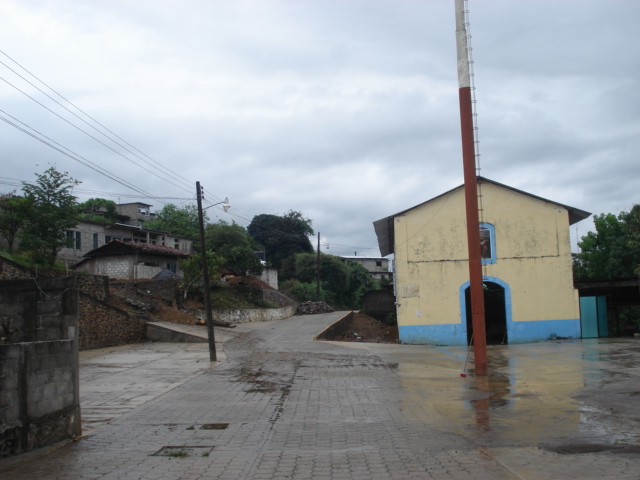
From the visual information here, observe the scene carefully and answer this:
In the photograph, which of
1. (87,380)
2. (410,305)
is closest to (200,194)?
(87,380)

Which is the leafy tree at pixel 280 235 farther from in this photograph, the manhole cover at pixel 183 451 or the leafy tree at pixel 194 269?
the manhole cover at pixel 183 451

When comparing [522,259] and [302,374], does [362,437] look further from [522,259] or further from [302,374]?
[522,259]

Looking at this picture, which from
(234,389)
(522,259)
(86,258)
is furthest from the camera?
(86,258)

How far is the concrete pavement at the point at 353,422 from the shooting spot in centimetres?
609

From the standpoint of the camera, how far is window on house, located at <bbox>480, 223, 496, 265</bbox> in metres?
27.7

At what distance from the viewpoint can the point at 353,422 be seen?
8.70m

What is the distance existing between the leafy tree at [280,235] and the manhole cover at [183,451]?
202 feet

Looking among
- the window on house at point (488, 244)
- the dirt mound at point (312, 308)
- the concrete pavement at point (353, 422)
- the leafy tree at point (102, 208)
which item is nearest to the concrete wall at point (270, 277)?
the dirt mound at point (312, 308)

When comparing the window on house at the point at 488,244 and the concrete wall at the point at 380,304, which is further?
the concrete wall at the point at 380,304

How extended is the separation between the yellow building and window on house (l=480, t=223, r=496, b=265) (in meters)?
0.05

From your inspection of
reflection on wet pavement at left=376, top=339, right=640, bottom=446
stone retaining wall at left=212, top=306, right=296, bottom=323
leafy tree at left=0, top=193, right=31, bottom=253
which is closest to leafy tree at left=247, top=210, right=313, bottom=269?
stone retaining wall at left=212, top=306, right=296, bottom=323

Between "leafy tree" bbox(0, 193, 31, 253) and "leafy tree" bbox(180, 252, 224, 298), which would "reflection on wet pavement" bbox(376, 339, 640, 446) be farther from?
"leafy tree" bbox(0, 193, 31, 253)

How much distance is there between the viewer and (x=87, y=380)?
1425 cm

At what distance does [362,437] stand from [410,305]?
66.8ft
